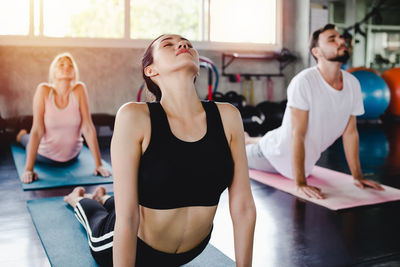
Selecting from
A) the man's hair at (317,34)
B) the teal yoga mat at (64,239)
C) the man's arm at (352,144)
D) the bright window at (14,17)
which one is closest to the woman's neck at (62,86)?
the teal yoga mat at (64,239)

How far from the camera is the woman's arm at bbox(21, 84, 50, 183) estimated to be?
10.5 feet

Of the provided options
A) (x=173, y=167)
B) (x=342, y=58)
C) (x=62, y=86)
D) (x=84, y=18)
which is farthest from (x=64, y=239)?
(x=84, y=18)

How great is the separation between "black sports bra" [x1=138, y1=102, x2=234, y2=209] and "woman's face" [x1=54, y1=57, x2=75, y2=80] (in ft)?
7.38

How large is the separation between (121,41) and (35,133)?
3340 millimetres

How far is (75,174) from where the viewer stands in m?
3.45

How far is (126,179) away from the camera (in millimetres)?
1233

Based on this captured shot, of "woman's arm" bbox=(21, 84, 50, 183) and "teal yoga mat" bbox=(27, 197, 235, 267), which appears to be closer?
"teal yoga mat" bbox=(27, 197, 235, 267)

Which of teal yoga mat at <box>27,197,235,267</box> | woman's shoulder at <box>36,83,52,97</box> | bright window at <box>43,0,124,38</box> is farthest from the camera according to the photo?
bright window at <box>43,0,124,38</box>

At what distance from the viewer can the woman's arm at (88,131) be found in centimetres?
338

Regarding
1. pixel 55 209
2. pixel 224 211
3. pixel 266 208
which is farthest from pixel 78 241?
pixel 266 208

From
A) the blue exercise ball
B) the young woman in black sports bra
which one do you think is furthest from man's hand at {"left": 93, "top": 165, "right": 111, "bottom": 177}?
the blue exercise ball

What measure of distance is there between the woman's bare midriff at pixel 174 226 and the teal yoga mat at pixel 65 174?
73.7 inches

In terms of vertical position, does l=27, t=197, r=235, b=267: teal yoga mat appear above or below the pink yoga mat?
below

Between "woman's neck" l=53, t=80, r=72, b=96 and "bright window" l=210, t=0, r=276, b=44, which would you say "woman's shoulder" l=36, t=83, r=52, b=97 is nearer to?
"woman's neck" l=53, t=80, r=72, b=96
